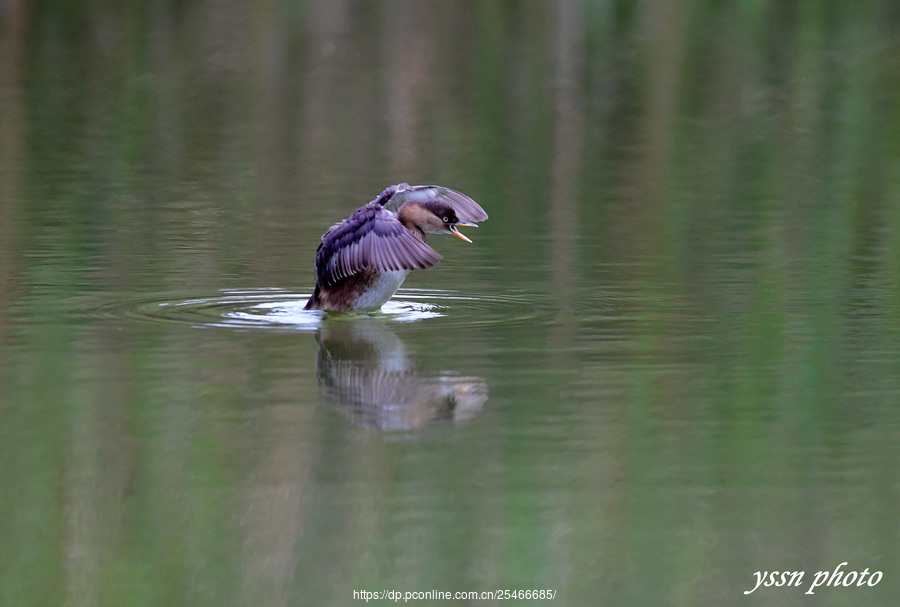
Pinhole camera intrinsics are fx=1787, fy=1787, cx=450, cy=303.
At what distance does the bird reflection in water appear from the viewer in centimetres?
698

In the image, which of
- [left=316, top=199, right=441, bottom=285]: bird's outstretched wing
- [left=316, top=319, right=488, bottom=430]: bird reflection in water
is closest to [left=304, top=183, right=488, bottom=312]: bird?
[left=316, top=199, right=441, bottom=285]: bird's outstretched wing

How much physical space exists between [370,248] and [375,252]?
0.05 meters

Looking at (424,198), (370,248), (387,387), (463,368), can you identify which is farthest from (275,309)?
(387,387)

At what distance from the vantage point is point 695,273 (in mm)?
10656

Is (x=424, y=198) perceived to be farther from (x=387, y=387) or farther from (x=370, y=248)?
(x=387, y=387)

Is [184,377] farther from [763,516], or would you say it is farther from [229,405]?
[763,516]

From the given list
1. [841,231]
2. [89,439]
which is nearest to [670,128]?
[841,231]

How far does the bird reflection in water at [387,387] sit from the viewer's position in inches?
275

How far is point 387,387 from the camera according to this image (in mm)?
7512

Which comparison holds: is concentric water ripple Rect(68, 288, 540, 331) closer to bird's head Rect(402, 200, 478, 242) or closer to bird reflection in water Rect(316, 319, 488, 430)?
bird's head Rect(402, 200, 478, 242)

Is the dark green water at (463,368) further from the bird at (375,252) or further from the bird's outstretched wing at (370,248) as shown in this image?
the bird's outstretched wing at (370,248)

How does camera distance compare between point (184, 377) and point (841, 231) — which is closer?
point (184, 377)

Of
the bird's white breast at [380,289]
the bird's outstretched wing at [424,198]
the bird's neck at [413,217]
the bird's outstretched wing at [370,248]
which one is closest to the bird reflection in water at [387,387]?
the bird's outstretched wing at [370,248]

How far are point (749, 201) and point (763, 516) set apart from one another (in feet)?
28.3
